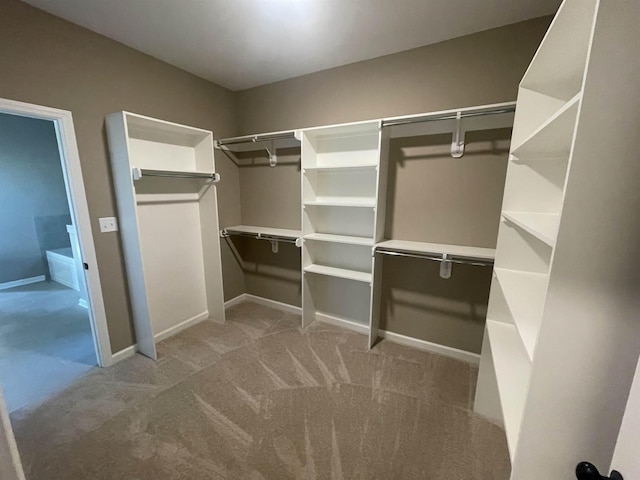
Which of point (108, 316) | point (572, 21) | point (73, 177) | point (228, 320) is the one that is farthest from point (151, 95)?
point (572, 21)

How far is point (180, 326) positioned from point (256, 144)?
2.23 meters

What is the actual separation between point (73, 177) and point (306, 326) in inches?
95.4

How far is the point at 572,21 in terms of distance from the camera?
86cm

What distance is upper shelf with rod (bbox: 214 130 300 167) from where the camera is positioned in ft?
8.99

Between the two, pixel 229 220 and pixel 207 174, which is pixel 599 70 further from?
pixel 229 220

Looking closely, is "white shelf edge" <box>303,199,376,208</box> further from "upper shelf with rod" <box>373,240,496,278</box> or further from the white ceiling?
the white ceiling

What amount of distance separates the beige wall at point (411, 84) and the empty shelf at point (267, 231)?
115 cm

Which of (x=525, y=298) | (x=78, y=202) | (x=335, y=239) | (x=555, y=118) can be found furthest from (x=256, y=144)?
(x=525, y=298)

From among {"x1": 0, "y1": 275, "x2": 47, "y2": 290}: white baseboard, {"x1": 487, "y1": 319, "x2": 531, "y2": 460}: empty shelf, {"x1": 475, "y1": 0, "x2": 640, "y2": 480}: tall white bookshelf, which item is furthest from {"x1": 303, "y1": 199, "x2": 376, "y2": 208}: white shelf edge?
{"x1": 0, "y1": 275, "x2": 47, "y2": 290}: white baseboard

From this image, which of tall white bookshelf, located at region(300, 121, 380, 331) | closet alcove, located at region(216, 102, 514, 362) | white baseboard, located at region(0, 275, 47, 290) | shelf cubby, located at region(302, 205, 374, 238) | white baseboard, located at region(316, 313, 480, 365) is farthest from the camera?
white baseboard, located at region(0, 275, 47, 290)

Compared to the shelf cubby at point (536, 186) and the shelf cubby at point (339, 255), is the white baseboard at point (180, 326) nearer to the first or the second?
the shelf cubby at point (339, 255)

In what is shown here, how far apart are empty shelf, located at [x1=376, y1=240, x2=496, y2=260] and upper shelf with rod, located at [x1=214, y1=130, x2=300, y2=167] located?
147cm

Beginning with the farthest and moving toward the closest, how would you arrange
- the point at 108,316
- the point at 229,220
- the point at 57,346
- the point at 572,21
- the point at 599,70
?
the point at 229,220 → the point at 57,346 → the point at 108,316 → the point at 572,21 → the point at 599,70

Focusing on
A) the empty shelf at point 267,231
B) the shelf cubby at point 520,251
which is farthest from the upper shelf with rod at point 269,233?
the shelf cubby at point 520,251
